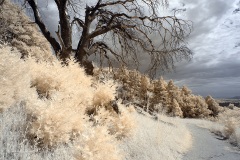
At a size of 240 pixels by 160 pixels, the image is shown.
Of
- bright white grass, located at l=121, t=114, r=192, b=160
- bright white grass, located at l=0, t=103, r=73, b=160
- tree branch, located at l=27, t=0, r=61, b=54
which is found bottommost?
bright white grass, located at l=121, t=114, r=192, b=160

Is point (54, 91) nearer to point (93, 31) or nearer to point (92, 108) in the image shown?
point (92, 108)

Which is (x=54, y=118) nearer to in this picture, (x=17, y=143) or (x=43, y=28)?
(x=17, y=143)

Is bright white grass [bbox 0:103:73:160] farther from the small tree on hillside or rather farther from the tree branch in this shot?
the small tree on hillside

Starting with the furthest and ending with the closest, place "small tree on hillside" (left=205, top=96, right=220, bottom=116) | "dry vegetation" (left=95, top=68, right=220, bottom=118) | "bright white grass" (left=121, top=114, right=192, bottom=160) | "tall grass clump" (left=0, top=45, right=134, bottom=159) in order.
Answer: "small tree on hillside" (left=205, top=96, right=220, bottom=116) < "dry vegetation" (left=95, top=68, right=220, bottom=118) < "bright white grass" (left=121, top=114, right=192, bottom=160) < "tall grass clump" (left=0, top=45, right=134, bottom=159)

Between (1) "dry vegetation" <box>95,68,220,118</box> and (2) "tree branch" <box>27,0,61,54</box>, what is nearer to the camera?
(2) "tree branch" <box>27,0,61,54</box>

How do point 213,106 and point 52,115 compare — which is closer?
point 52,115

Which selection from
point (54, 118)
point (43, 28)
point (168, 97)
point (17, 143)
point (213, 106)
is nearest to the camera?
point (17, 143)

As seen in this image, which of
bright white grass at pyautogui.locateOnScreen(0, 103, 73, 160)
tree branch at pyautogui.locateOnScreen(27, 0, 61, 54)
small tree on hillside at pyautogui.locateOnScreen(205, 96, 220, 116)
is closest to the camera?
bright white grass at pyautogui.locateOnScreen(0, 103, 73, 160)

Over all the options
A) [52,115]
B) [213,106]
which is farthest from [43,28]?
[213,106]

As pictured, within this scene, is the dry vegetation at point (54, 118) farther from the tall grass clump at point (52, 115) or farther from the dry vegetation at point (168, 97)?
the dry vegetation at point (168, 97)

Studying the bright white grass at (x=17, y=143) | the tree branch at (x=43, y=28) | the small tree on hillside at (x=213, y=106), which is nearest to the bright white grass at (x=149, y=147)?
the bright white grass at (x=17, y=143)

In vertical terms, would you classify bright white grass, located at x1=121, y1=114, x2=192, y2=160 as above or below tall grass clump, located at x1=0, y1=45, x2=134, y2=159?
below

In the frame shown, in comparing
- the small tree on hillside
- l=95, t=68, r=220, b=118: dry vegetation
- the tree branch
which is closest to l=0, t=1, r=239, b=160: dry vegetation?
the tree branch

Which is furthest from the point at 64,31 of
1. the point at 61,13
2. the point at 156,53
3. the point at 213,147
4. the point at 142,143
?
the point at 213,147
